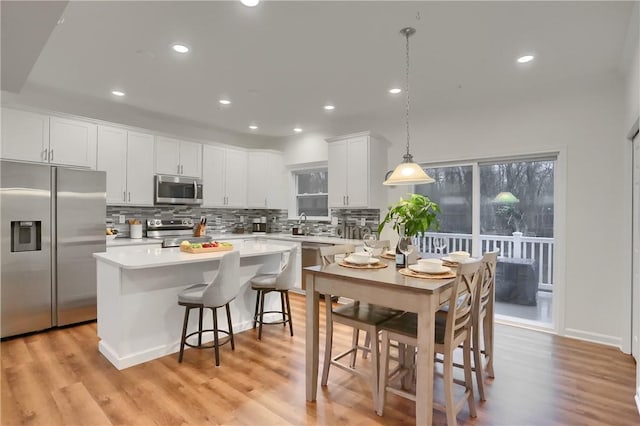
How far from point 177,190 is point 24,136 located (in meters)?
1.90

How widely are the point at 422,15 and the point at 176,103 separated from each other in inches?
136

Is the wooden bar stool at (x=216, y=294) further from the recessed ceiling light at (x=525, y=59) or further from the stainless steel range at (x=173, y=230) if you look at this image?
the recessed ceiling light at (x=525, y=59)

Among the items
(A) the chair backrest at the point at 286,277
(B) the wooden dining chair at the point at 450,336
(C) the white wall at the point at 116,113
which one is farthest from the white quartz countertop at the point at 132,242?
(B) the wooden dining chair at the point at 450,336

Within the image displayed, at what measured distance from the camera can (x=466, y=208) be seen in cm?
455

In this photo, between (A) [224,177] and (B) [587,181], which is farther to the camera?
(A) [224,177]

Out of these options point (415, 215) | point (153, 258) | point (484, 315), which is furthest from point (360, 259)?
point (153, 258)

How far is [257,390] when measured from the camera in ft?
8.44

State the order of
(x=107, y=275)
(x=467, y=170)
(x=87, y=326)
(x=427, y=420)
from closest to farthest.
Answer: (x=427, y=420) < (x=107, y=275) < (x=87, y=326) < (x=467, y=170)

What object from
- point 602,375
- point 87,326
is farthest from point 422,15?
point 87,326

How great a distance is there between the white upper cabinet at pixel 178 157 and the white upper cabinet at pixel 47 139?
88cm

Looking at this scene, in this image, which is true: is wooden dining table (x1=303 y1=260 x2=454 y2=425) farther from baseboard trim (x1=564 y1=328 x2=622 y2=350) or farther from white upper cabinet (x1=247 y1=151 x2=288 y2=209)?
white upper cabinet (x1=247 y1=151 x2=288 y2=209)

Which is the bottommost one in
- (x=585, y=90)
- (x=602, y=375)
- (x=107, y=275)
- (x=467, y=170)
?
(x=602, y=375)

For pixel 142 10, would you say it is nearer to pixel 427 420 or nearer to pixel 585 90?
pixel 427 420

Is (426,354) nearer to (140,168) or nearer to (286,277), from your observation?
(286,277)
